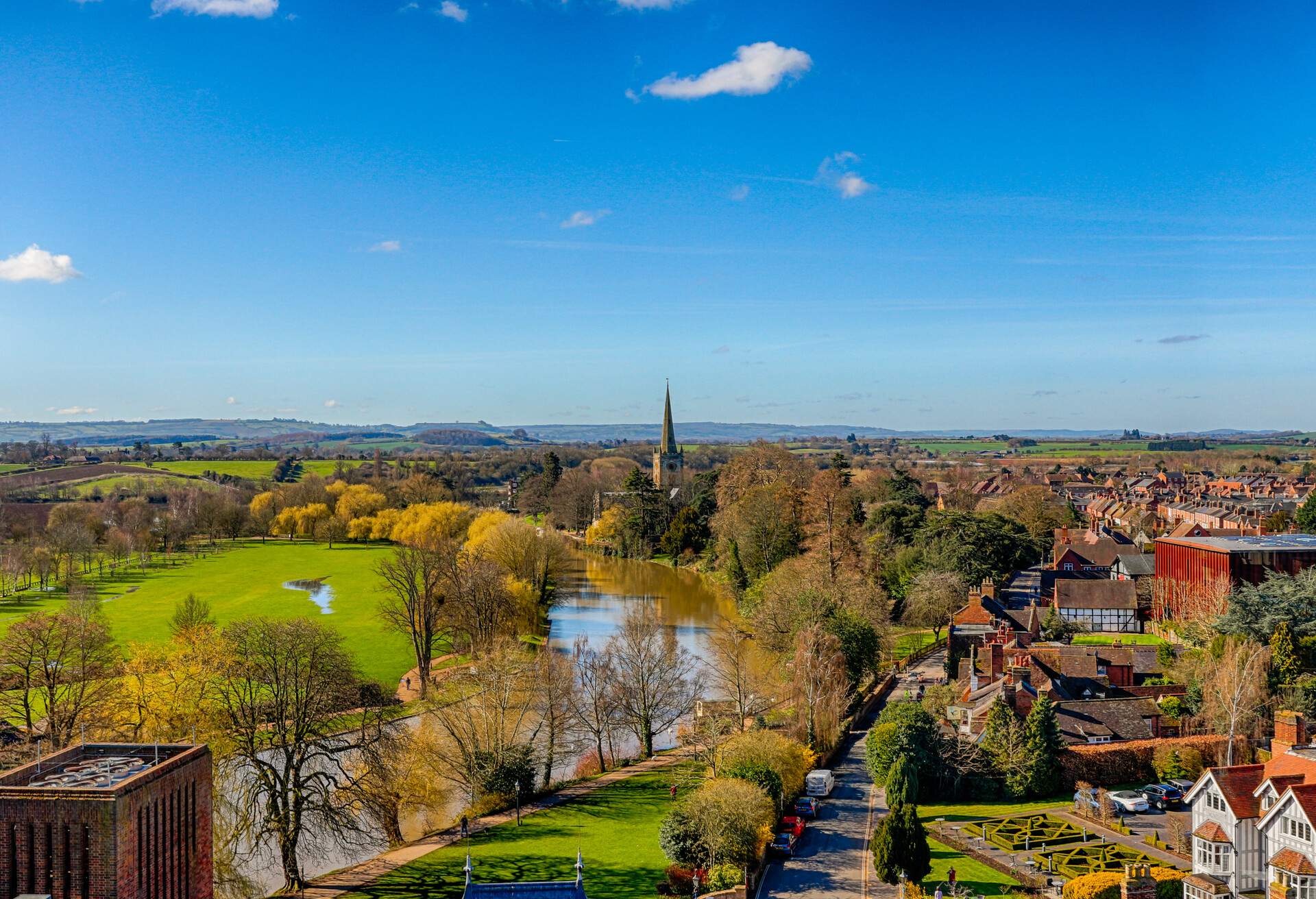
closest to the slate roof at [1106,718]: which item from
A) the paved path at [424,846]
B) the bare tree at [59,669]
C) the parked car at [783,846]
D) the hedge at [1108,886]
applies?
the hedge at [1108,886]

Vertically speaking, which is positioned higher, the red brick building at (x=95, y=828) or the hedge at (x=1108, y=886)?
the red brick building at (x=95, y=828)

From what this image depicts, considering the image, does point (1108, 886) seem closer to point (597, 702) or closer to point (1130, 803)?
point (1130, 803)

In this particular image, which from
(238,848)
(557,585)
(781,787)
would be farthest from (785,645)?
(557,585)

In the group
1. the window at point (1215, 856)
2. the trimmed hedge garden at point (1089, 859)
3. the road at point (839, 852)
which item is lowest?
the road at point (839, 852)

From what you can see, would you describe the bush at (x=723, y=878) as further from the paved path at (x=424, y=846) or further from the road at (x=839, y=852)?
the paved path at (x=424, y=846)

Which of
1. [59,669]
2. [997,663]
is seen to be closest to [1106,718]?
[997,663]

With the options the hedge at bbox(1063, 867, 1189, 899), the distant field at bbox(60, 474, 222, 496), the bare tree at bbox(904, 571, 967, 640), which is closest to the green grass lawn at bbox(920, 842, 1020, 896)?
the hedge at bbox(1063, 867, 1189, 899)

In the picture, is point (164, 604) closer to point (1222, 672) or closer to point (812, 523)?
point (812, 523)

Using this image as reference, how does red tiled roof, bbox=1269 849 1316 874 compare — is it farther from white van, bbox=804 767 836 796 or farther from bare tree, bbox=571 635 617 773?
bare tree, bbox=571 635 617 773
